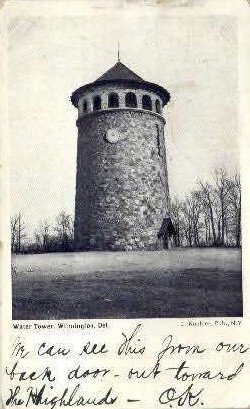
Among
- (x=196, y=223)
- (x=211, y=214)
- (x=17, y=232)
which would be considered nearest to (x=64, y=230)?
(x=17, y=232)

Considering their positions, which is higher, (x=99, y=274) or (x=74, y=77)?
(x=74, y=77)

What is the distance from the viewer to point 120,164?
149 inches

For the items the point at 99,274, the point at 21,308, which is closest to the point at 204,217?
the point at 99,274

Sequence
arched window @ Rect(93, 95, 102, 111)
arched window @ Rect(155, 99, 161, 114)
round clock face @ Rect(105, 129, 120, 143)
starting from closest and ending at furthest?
1. arched window @ Rect(155, 99, 161, 114)
2. arched window @ Rect(93, 95, 102, 111)
3. round clock face @ Rect(105, 129, 120, 143)

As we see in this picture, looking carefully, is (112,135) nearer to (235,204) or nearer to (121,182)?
(121,182)

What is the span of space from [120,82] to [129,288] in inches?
53.7

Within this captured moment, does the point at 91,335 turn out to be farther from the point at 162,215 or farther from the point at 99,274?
the point at 162,215

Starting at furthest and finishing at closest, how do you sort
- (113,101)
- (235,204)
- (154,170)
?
(113,101) < (154,170) < (235,204)

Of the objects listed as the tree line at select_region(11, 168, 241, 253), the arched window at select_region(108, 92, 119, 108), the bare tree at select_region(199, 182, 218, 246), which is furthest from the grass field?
the arched window at select_region(108, 92, 119, 108)

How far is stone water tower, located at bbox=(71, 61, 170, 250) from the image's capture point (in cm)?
357

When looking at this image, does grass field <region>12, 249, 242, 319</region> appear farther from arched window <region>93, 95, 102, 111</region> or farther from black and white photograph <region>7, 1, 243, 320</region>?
arched window <region>93, 95, 102, 111</region>

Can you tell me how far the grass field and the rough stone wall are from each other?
239 mm

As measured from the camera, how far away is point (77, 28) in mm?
3361

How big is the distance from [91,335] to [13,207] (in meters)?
0.90
